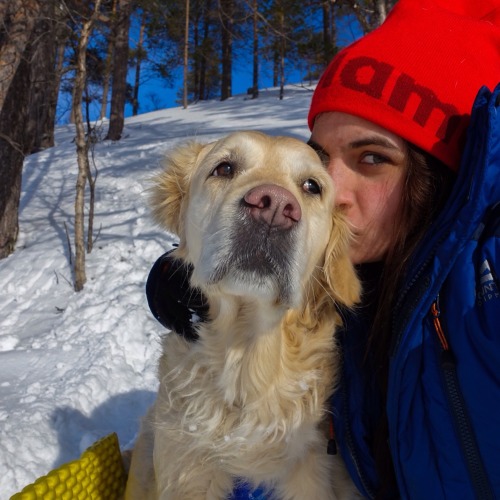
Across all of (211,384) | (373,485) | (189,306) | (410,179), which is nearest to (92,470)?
(211,384)

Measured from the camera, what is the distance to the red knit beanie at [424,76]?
177 cm

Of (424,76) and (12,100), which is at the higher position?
(12,100)

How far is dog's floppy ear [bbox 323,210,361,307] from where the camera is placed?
1.92 m

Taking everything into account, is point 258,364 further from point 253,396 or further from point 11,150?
point 11,150

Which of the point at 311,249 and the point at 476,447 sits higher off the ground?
the point at 311,249

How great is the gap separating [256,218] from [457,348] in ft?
2.31

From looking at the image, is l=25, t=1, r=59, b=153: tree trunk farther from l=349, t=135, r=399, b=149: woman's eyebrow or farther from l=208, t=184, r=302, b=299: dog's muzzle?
l=208, t=184, r=302, b=299: dog's muzzle

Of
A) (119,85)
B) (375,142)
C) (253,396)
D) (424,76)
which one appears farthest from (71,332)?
(119,85)

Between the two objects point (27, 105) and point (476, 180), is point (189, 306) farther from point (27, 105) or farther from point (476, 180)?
point (27, 105)

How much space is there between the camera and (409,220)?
1856 mm

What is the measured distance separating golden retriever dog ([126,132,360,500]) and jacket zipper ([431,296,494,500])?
0.52 metres

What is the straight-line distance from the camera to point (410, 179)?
186 cm

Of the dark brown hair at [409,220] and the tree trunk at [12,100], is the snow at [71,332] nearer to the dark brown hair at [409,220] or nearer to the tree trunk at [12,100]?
the tree trunk at [12,100]

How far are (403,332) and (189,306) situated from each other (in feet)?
3.02
